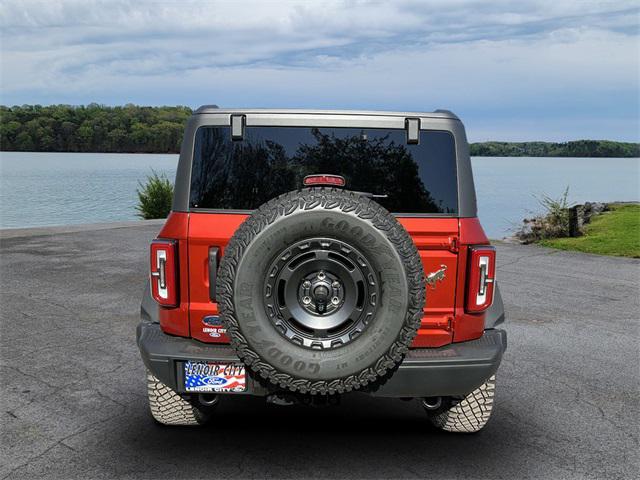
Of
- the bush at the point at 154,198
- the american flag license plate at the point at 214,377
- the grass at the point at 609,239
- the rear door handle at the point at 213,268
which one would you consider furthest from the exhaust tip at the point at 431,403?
the bush at the point at 154,198

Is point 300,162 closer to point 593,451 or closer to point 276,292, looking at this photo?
Result: point 276,292

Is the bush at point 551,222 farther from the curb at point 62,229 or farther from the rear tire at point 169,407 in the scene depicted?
the rear tire at point 169,407

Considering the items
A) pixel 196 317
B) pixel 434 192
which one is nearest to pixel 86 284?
pixel 196 317

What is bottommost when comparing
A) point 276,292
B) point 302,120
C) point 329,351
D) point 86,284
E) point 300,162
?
point 86,284

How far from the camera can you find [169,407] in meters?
4.09

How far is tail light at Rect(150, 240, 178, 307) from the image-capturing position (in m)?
3.52

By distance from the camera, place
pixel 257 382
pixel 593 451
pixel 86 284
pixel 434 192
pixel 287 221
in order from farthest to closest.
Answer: pixel 86 284 < pixel 593 451 < pixel 434 192 < pixel 257 382 < pixel 287 221

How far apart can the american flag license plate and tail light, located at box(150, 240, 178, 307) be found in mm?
375

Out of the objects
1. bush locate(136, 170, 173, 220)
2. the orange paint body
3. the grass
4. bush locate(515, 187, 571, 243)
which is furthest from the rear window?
bush locate(136, 170, 173, 220)

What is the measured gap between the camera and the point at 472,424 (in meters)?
4.13

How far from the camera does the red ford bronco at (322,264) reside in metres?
3.12

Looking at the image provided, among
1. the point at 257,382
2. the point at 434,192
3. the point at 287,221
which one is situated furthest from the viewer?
the point at 434,192

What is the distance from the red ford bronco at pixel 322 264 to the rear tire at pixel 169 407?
32 centimetres

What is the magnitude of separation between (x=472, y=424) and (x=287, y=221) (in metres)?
1.98
